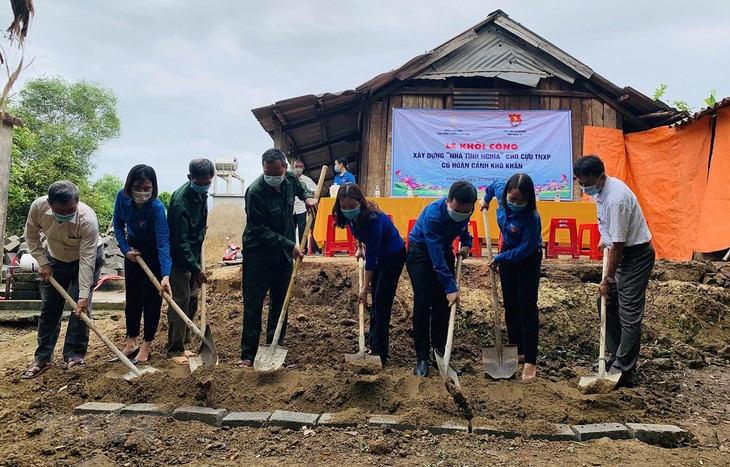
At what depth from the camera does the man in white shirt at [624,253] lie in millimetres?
3373

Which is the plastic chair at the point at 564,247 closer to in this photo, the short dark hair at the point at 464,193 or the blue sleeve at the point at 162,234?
the short dark hair at the point at 464,193

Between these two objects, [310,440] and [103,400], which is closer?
[310,440]

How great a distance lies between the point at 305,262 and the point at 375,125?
3.79m

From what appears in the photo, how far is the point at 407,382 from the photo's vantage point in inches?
129

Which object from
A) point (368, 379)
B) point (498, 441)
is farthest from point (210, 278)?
point (498, 441)

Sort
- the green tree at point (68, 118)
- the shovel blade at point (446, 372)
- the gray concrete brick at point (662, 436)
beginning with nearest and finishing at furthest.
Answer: the gray concrete brick at point (662, 436)
the shovel blade at point (446, 372)
the green tree at point (68, 118)

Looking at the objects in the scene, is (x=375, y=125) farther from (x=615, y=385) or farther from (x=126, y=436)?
(x=126, y=436)

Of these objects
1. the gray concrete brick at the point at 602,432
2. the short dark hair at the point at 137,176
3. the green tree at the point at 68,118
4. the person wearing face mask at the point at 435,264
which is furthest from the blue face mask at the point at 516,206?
the green tree at the point at 68,118

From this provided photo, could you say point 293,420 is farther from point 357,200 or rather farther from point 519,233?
point 519,233

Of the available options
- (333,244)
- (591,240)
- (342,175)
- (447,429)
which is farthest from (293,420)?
(342,175)

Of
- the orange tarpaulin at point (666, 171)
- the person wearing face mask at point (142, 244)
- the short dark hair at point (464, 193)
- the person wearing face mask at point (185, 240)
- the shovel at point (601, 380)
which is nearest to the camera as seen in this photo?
the shovel at point (601, 380)

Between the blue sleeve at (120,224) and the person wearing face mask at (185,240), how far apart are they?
357 millimetres

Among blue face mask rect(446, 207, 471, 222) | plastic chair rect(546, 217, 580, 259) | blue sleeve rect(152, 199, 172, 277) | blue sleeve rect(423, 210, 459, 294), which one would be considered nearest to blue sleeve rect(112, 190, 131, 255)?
blue sleeve rect(152, 199, 172, 277)

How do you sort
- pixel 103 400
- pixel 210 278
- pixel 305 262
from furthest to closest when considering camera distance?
pixel 210 278 < pixel 305 262 < pixel 103 400
